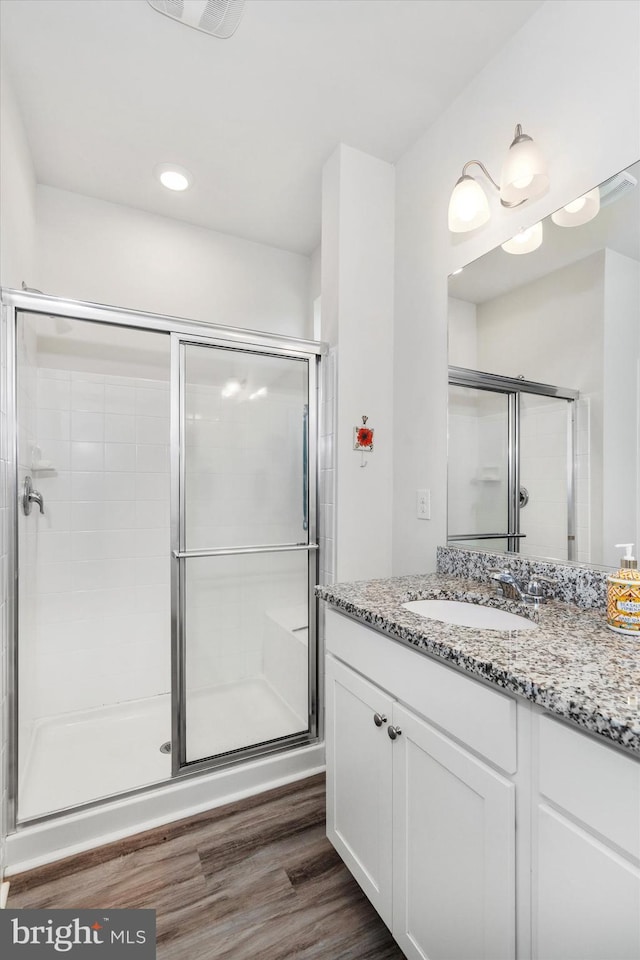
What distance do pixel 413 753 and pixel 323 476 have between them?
1218mm

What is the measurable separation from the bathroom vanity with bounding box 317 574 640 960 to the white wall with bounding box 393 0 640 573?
0.72 meters

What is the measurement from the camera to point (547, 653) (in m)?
0.88

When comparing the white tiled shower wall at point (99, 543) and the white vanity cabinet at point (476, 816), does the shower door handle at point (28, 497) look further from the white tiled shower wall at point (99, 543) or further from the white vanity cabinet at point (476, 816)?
the white vanity cabinet at point (476, 816)

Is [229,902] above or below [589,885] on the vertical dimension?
below

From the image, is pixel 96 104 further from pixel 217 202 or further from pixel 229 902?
pixel 229 902

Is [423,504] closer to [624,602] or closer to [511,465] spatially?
[511,465]

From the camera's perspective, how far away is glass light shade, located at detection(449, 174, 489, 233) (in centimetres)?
158

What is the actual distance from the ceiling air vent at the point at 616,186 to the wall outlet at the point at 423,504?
42.5 inches

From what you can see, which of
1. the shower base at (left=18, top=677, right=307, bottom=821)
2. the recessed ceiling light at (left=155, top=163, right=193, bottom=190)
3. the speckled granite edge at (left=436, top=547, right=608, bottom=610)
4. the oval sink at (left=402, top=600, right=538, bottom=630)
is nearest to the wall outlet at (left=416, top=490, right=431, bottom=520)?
the speckled granite edge at (left=436, top=547, right=608, bottom=610)

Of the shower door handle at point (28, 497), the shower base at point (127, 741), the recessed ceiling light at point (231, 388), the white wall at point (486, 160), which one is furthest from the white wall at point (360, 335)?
the shower door handle at point (28, 497)

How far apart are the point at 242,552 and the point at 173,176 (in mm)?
1805

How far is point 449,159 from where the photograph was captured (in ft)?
5.88

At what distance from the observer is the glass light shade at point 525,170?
4.55 feet

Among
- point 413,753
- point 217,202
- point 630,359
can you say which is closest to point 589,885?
point 413,753
